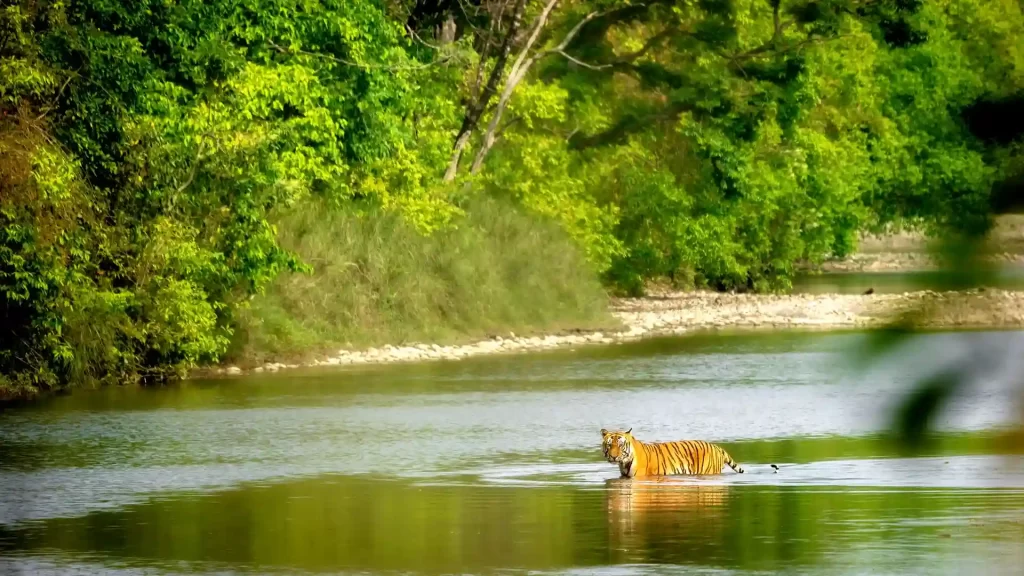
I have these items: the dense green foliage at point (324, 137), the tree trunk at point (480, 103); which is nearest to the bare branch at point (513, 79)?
the dense green foliage at point (324, 137)

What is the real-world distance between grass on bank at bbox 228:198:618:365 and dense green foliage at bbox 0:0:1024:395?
0.39 meters

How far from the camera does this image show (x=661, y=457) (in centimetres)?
1552

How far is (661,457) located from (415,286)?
17163 millimetres

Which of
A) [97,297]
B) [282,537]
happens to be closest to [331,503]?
[282,537]

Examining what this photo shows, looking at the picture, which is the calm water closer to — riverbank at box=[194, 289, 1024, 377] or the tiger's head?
riverbank at box=[194, 289, 1024, 377]

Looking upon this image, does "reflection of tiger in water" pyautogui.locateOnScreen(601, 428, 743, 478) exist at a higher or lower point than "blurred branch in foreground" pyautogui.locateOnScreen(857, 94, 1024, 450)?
lower

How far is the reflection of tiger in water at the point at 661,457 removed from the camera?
597 inches

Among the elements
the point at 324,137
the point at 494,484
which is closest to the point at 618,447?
the point at 494,484

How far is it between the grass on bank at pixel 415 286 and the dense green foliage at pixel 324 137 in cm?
39

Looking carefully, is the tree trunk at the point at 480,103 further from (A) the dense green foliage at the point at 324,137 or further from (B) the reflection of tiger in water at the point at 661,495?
(B) the reflection of tiger in water at the point at 661,495

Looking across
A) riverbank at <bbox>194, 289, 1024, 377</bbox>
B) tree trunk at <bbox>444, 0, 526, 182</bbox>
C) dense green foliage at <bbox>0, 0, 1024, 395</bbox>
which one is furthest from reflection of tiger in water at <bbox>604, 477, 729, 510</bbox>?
tree trunk at <bbox>444, 0, 526, 182</bbox>

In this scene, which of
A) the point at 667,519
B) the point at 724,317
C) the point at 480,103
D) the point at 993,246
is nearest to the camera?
the point at 993,246

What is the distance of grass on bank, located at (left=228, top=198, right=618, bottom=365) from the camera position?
97.6ft

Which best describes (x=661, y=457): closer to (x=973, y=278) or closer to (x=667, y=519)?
(x=667, y=519)
